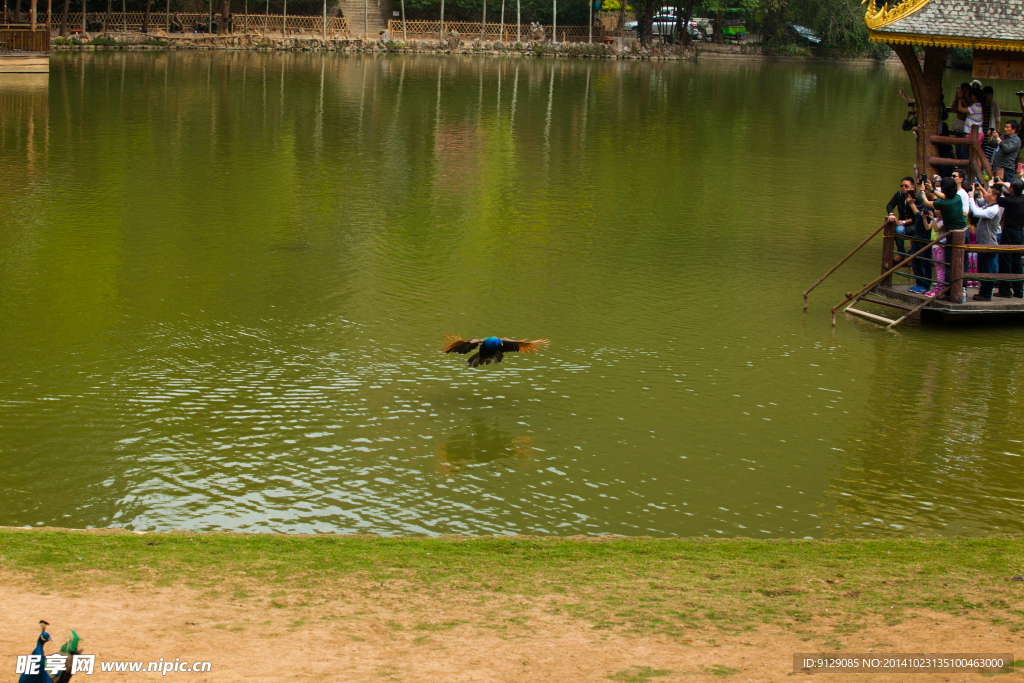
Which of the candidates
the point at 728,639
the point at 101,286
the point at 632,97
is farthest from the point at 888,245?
the point at 632,97

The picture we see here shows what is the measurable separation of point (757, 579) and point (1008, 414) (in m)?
6.07

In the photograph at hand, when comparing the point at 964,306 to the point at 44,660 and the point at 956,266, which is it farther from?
the point at 44,660

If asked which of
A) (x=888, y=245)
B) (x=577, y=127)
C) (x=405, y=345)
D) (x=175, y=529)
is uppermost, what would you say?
(x=577, y=127)

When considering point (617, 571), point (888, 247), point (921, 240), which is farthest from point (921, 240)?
point (617, 571)

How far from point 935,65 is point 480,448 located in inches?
437

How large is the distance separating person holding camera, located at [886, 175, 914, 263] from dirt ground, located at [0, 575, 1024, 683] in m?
10.2

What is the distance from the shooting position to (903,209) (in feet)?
53.3

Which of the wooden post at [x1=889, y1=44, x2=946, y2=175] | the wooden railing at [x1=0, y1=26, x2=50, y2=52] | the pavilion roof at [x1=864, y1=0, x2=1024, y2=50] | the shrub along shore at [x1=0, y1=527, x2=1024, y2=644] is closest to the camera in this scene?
the shrub along shore at [x1=0, y1=527, x2=1024, y2=644]

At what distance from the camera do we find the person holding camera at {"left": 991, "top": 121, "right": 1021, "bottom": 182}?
636 inches

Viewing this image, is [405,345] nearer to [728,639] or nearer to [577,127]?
[728,639]

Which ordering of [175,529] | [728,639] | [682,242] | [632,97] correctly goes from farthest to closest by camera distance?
[632,97], [682,242], [175,529], [728,639]

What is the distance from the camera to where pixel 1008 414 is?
12070 millimetres

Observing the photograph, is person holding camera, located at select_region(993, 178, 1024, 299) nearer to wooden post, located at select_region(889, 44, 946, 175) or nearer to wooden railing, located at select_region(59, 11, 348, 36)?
wooden post, located at select_region(889, 44, 946, 175)

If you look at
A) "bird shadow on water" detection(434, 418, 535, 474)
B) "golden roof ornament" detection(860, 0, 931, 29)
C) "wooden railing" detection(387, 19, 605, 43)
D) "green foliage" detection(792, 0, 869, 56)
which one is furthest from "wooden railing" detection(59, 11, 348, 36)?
"bird shadow on water" detection(434, 418, 535, 474)
